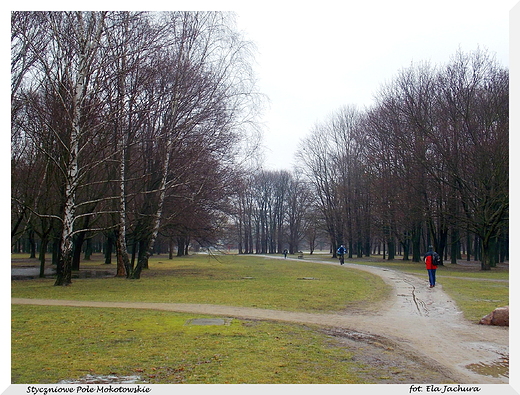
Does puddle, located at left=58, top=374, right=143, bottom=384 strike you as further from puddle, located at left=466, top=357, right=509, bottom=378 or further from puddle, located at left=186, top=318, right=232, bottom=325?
puddle, located at left=466, top=357, right=509, bottom=378

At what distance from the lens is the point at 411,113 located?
4050 centimetres

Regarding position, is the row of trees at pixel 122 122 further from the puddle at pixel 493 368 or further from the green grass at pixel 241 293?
the puddle at pixel 493 368

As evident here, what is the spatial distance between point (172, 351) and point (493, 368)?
18.2ft

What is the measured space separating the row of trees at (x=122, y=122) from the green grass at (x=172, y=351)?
9100mm

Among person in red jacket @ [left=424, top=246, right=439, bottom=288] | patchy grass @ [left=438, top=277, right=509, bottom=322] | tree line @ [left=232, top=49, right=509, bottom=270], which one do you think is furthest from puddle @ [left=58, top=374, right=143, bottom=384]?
tree line @ [left=232, top=49, right=509, bottom=270]

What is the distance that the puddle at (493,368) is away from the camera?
8.06 meters

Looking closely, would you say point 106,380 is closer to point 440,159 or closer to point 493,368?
point 493,368

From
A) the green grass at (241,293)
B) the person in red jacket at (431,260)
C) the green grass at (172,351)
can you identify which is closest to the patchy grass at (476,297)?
the person in red jacket at (431,260)

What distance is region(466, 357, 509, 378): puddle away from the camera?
8.06 meters

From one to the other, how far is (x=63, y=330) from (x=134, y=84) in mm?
13877

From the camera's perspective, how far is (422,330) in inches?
461

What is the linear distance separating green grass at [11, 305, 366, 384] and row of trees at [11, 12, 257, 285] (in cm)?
910

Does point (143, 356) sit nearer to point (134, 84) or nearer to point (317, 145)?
point (134, 84)

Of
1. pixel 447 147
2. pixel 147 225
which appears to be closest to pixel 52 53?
pixel 147 225
